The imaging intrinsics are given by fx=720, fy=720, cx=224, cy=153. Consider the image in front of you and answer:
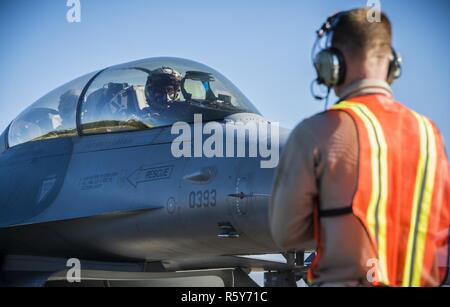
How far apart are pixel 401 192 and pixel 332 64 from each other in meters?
0.51

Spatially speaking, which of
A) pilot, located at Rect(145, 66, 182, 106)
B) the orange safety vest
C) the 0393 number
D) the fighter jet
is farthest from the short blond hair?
pilot, located at Rect(145, 66, 182, 106)

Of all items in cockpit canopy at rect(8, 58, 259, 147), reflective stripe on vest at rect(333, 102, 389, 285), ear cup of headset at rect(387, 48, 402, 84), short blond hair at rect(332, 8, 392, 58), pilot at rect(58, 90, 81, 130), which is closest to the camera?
reflective stripe on vest at rect(333, 102, 389, 285)

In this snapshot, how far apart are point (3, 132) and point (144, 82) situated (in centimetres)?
295

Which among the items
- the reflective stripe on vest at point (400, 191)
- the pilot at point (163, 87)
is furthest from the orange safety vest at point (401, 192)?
the pilot at point (163, 87)

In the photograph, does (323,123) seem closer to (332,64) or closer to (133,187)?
(332,64)

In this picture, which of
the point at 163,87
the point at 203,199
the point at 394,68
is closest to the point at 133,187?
the point at 203,199

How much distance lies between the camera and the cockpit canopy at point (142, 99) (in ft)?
26.9

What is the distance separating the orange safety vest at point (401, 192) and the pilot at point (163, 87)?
5.86 meters

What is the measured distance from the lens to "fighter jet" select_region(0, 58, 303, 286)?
6941 millimetres

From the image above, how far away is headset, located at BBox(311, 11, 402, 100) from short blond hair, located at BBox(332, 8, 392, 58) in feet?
0.13

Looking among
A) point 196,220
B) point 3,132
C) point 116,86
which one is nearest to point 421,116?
point 196,220

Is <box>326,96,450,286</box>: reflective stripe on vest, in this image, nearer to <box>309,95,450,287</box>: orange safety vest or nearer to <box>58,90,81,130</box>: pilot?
<box>309,95,450,287</box>: orange safety vest

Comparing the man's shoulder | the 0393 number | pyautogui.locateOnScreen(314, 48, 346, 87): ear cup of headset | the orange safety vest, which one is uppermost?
the 0393 number
